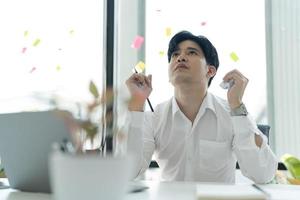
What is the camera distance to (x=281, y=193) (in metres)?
1.04

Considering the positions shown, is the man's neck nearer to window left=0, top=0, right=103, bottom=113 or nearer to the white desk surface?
the white desk surface

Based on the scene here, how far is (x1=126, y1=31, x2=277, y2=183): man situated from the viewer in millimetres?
1683

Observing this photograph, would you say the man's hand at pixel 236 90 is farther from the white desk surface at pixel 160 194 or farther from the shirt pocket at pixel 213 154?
the white desk surface at pixel 160 194

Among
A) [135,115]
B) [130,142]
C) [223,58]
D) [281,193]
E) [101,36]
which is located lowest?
[281,193]

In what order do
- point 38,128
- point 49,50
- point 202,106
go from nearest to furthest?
point 38,128, point 202,106, point 49,50

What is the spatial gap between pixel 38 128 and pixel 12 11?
2418 mm

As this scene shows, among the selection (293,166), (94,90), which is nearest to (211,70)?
(293,166)

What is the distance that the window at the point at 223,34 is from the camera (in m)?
2.93

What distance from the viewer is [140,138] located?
1640 millimetres

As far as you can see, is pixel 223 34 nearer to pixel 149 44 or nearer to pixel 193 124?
pixel 149 44

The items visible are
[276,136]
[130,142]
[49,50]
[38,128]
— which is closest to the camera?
[38,128]

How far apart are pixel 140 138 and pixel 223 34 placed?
5.46 feet

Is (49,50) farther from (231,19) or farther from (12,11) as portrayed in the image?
(231,19)

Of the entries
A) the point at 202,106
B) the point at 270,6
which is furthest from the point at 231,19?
the point at 202,106
